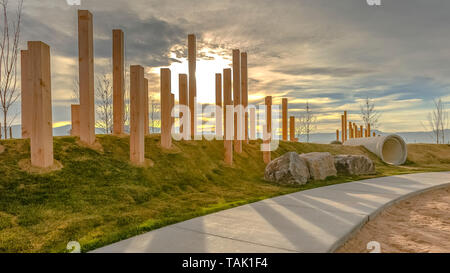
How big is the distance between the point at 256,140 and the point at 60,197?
890 cm

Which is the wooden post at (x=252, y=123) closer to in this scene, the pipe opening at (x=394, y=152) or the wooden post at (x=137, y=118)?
the wooden post at (x=137, y=118)

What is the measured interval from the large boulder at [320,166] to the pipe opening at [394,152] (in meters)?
9.41

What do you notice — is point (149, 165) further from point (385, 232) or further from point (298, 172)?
point (385, 232)

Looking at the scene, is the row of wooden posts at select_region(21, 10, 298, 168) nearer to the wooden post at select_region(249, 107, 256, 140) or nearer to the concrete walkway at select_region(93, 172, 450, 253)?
the wooden post at select_region(249, 107, 256, 140)

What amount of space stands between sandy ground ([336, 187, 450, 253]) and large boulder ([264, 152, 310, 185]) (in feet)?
8.98

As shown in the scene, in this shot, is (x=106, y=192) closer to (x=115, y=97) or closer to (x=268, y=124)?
(x=115, y=97)

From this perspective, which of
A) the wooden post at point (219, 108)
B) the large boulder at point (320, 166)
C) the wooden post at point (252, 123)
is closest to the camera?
the large boulder at point (320, 166)

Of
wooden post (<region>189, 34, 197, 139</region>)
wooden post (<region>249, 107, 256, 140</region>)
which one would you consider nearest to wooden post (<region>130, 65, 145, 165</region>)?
wooden post (<region>189, 34, 197, 139</region>)

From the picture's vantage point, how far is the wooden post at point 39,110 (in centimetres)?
503

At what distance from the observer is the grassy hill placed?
3568 millimetres

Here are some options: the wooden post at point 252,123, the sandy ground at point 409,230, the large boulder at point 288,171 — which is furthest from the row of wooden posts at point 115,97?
the sandy ground at point 409,230

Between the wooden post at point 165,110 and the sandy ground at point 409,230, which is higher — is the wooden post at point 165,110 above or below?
above
